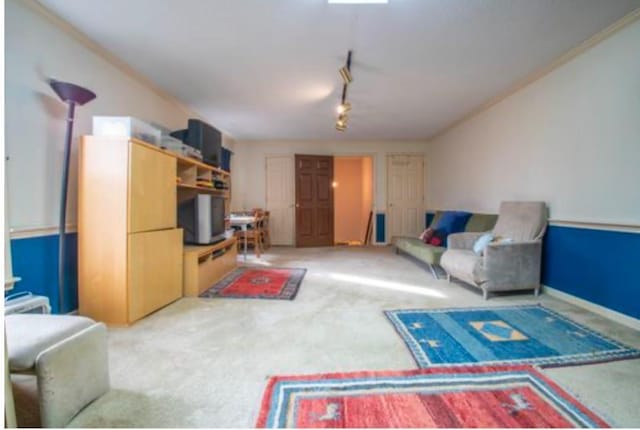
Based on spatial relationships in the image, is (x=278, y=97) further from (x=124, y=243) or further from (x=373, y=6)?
(x=124, y=243)

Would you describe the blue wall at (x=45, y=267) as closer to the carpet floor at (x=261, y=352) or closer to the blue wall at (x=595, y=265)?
the carpet floor at (x=261, y=352)

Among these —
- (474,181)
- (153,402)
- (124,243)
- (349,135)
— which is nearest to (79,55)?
(124,243)

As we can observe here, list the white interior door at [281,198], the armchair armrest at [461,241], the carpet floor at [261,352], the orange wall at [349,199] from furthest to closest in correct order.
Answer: the orange wall at [349,199] → the white interior door at [281,198] → the armchair armrest at [461,241] → the carpet floor at [261,352]

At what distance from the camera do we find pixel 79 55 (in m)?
2.64

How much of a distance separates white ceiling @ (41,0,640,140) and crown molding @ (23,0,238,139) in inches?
2.3

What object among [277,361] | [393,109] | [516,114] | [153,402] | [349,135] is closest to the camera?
[153,402]

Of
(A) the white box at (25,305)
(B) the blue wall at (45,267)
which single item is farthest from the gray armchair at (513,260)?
(B) the blue wall at (45,267)

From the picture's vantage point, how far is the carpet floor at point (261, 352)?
144 cm

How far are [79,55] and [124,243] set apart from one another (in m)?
1.70

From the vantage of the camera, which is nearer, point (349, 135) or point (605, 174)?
point (605, 174)

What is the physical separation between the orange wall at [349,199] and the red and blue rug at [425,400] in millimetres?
7350

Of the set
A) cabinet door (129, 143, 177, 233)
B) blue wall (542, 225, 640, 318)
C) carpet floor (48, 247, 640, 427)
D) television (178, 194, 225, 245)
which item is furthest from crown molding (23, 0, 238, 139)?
blue wall (542, 225, 640, 318)

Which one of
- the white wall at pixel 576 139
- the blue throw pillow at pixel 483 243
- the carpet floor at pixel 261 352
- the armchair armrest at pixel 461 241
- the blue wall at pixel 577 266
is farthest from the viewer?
the armchair armrest at pixel 461 241

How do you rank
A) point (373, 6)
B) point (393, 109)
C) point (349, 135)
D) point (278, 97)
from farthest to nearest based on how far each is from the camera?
point (349, 135), point (393, 109), point (278, 97), point (373, 6)
